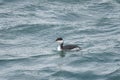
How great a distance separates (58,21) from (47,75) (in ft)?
29.4

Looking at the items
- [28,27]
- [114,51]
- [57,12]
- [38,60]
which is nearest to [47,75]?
[38,60]

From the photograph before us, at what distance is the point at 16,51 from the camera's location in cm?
2939

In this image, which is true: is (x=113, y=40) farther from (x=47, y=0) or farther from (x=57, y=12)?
(x=47, y=0)

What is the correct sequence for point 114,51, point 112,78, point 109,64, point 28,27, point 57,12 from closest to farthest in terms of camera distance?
1. point 112,78
2. point 109,64
3. point 114,51
4. point 28,27
5. point 57,12

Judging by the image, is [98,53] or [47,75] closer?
[47,75]

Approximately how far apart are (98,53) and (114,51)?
86 cm

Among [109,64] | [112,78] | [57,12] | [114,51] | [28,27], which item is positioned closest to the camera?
[112,78]

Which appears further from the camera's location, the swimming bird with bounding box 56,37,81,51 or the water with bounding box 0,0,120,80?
the swimming bird with bounding box 56,37,81,51

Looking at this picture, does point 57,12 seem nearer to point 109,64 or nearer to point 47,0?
point 47,0

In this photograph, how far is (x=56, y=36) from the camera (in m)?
31.8

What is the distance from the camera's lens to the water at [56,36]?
26.2 m

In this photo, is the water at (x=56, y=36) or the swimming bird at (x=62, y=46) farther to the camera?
the swimming bird at (x=62, y=46)

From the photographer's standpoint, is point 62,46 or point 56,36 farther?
point 56,36

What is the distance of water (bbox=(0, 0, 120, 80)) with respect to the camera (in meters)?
26.2
